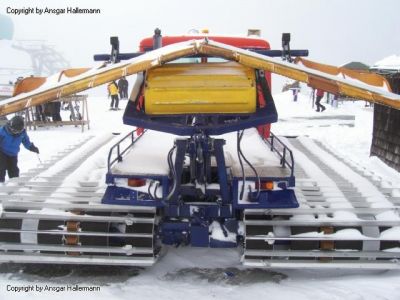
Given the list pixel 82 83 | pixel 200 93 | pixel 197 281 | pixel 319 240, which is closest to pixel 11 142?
pixel 82 83

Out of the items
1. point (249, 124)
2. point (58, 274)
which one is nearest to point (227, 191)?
point (249, 124)

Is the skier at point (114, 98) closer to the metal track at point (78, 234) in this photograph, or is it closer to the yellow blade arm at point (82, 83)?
the metal track at point (78, 234)

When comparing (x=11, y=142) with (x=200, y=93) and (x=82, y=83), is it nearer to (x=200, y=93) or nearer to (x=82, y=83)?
(x=82, y=83)

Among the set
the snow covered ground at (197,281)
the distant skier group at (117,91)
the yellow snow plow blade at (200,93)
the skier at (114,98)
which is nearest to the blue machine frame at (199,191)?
the yellow snow plow blade at (200,93)

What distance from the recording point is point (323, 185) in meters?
5.62

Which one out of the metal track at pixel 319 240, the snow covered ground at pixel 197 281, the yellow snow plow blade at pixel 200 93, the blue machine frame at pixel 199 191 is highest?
the yellow snow plow blade at pixel 200 93

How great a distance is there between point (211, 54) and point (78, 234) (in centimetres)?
225

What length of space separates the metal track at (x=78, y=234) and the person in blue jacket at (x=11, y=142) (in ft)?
10.2

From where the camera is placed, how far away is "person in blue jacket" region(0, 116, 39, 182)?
7594 millimetres

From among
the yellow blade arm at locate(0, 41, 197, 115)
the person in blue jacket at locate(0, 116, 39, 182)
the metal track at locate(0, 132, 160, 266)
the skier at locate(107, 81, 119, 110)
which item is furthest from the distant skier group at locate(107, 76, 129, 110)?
the yellow blade arm at locate(0, 41, 197, 115)

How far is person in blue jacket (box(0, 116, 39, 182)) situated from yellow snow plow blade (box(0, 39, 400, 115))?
389cm

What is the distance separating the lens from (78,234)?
4555 millimetres

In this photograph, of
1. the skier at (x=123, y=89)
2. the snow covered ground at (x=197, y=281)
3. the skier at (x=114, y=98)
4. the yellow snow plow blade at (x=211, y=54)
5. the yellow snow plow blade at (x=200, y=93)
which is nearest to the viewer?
the yellow snow plow blade at (x=211, y=54)

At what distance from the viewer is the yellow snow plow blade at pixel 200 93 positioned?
400 centimetres
